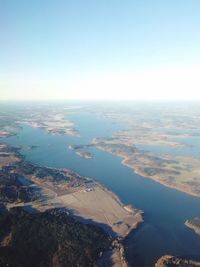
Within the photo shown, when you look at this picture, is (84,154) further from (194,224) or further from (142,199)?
(194,224)

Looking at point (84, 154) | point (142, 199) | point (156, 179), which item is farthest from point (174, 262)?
point (84, 154)

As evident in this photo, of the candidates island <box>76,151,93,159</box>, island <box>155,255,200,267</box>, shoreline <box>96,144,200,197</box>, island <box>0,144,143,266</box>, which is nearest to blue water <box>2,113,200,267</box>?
island <box>155,255,200,267</box>

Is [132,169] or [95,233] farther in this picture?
[132,169]

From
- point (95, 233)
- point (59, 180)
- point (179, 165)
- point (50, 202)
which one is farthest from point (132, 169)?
point (95, 233)

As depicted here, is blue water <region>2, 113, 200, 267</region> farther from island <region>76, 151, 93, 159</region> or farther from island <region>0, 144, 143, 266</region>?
island <region>0, 144, 143, 266</region>

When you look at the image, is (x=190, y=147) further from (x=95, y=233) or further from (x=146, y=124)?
(x=95, y=233)

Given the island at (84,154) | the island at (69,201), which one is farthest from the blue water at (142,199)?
the island at (69,201)

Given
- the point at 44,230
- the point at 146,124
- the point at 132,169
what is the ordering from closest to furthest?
the point at 44,230 → the point at 132,169 → the point at 146,124

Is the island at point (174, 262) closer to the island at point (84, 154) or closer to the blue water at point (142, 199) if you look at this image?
the blue water at point (142, 199)
